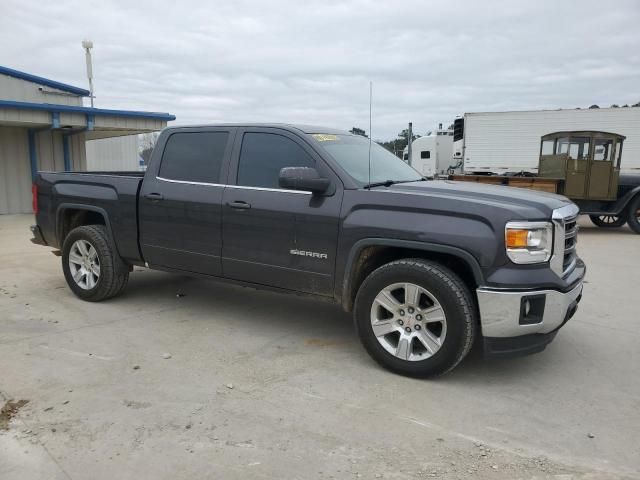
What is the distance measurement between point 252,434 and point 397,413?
0.93 metres

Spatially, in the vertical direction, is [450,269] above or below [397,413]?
above

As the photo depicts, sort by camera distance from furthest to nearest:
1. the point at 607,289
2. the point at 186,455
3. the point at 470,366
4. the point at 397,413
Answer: the point at 607,289
the point at 470,366
the point at 397,413
the point at 186,455

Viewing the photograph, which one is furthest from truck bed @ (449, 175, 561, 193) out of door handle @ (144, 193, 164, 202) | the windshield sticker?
door handle @ (144, 193, 164, 202)

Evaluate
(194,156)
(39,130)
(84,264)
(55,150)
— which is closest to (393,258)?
(194,156)

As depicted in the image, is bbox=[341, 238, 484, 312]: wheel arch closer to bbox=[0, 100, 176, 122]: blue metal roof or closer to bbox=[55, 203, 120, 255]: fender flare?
bbox=[55, 203, 120, 255]: fender flare

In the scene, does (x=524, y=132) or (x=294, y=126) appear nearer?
(x=294, y=126)

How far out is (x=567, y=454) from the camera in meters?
2.91

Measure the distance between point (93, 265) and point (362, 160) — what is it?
320 cm

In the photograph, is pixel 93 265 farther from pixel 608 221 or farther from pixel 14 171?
pixel 608 221

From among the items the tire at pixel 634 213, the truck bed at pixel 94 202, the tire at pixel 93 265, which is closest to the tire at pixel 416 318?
the truck bed at pixel 94 202

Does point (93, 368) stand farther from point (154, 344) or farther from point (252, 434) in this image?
point (252, 434)

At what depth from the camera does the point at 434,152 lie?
86.2ft

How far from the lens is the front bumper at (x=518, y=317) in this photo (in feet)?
11.5

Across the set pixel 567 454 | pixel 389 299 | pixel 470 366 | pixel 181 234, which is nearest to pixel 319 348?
pixel 389 299
